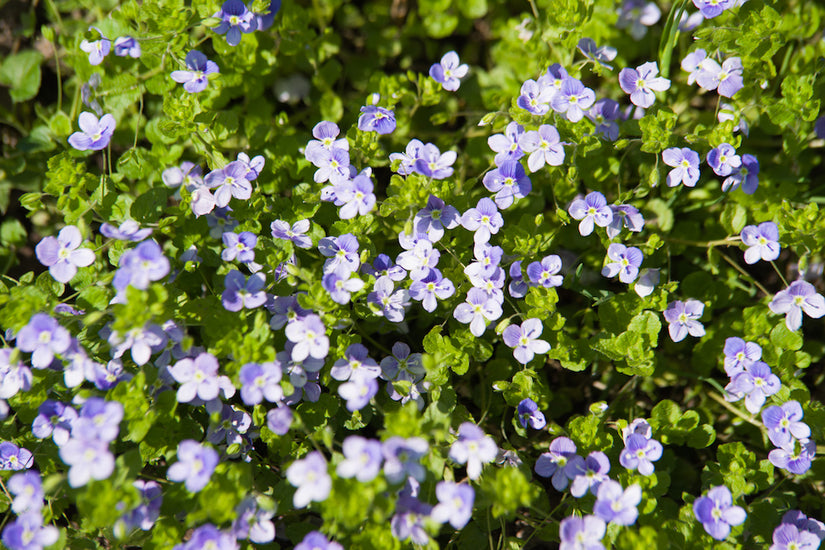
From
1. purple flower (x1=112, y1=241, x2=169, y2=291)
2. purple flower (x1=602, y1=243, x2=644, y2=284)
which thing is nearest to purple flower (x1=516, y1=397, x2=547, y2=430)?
purple flower (x1=602, y1=243, x2=644, y2=284)

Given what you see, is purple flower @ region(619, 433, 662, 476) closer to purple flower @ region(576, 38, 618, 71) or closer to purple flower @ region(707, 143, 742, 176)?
purple flower @ region(707, 143, 742, 176)

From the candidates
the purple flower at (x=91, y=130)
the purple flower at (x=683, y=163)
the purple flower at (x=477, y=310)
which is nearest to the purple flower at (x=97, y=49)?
the purple flower at (x=91, y=130)

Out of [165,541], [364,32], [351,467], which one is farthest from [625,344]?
[364,32]

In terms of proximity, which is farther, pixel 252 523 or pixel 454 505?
pixel 252 523

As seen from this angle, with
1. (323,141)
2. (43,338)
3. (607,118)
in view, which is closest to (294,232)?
(323,141)

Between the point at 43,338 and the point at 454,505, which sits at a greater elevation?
the point at 43,338

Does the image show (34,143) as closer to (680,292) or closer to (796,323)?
(680,292)

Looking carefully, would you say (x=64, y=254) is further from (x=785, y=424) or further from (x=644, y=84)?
(x=785, y=424)

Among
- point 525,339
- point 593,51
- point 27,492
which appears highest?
point 593,51
